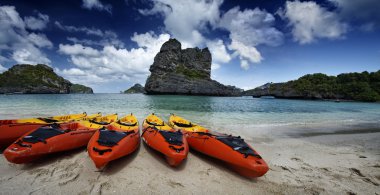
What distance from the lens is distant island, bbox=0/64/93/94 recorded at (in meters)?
103

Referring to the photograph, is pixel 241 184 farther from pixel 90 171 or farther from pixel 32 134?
pixel 32 134

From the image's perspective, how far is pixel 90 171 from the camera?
457 cm

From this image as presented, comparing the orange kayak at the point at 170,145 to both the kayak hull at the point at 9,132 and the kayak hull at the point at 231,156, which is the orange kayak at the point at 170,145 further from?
the kayak hull at the point at 9,132

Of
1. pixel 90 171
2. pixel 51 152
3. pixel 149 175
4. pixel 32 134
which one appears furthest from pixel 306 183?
pixel 32 134

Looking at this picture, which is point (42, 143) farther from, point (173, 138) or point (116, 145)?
point (173, 138)

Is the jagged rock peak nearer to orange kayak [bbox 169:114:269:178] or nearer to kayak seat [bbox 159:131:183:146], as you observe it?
kayak seat [bbox 159:131:183:146]

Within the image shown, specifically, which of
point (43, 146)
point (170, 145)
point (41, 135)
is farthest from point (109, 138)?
point (41, 135)

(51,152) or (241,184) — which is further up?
(51,152)

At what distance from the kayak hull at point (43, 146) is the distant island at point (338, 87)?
105 m

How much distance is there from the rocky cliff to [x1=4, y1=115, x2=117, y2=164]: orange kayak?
8086cm

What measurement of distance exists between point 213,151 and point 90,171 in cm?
343

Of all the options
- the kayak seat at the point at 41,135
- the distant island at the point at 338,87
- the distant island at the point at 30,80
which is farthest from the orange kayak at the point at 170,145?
the distant island at the point at 30,80

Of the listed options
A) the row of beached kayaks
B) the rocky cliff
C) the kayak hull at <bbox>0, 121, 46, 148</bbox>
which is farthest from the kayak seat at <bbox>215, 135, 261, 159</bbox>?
the rocky cliff

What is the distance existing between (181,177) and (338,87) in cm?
11163
